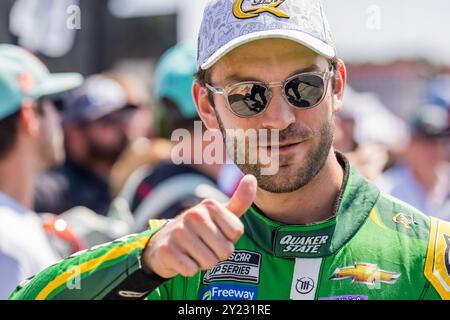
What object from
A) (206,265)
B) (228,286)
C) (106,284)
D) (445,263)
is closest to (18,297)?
(106,284)

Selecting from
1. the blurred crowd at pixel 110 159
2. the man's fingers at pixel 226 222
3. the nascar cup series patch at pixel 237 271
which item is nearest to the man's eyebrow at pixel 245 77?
the nascar cup series patch at pixel 237 271

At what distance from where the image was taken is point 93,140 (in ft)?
19.8

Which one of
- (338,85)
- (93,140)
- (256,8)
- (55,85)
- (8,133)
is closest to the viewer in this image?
(256,8)

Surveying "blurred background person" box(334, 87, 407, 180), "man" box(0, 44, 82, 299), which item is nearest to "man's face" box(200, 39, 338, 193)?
"man" box(0, 44, 82, 299)

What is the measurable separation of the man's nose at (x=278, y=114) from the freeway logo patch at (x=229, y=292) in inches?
16.4

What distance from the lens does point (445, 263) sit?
2.24 m

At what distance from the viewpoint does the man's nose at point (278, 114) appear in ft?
7.59

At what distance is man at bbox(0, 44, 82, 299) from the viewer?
10.7 ft

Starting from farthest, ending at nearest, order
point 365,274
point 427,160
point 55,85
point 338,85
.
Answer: point 427,160
point 55,85
point 338,85
point 365,274

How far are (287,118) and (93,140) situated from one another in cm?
386

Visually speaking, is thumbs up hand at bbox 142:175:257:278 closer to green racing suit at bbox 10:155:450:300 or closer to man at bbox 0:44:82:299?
green racing suit at bbox 10:155:450:300

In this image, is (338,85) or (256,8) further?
(338,85)

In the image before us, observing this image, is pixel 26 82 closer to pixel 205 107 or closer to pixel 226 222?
pixel 205 107

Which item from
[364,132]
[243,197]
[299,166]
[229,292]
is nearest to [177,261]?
[243,197]
